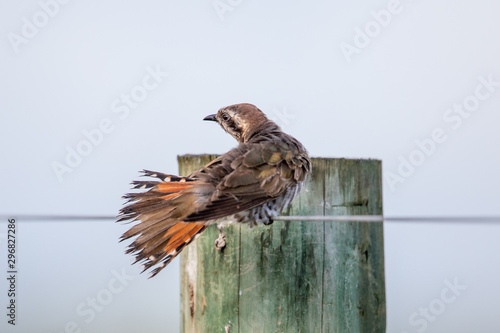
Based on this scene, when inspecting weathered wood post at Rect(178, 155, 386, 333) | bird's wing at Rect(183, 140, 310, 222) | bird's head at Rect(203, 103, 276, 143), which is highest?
bird's head at Rect(203, 103, 276, 143)

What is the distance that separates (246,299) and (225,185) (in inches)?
26.3

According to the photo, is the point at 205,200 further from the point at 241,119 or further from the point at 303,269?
the point at 241,119

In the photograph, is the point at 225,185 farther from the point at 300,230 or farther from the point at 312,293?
the point at 312,293

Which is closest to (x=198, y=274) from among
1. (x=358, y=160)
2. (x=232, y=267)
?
(x=232, y=267)

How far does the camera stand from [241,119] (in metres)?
4.30

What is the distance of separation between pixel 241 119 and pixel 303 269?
5.71 ft

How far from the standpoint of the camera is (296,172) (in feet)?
11.1

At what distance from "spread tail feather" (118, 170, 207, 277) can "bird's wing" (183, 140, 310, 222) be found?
17 cm

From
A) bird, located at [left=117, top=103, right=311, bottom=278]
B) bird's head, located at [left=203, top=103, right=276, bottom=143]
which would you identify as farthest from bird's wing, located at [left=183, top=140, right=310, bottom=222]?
bird's head, located at [left=203, top=103, right=276, bottom=143]

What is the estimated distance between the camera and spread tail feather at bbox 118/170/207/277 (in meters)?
3.03

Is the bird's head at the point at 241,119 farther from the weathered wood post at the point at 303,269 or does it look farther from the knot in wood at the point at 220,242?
the knot in wood at the point at 220,242

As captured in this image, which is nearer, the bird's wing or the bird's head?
the bird's wing

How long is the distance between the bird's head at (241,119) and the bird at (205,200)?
75 centimetres

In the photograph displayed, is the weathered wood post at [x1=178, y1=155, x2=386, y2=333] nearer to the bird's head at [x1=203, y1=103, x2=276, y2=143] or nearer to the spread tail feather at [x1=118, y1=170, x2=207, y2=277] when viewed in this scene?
the spread tail feather at [x1=118, y1=170, x2=207, y2=277]
